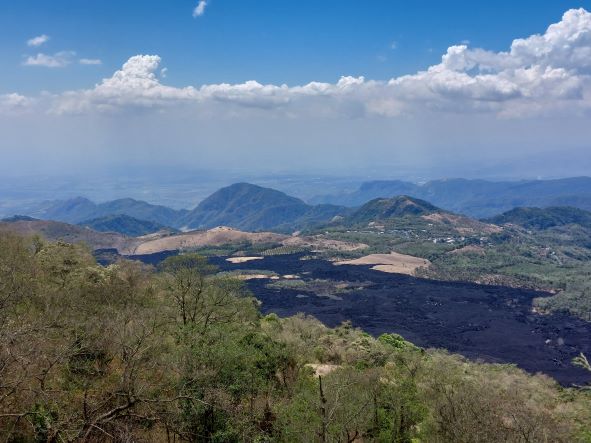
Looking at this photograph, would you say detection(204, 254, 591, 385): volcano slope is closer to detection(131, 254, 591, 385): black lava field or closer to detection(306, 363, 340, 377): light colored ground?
detection(131, 254, 591, 385): black lava field

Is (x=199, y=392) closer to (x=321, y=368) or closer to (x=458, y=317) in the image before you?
(x=321, y=368)

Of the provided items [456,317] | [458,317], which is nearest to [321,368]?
[456,317]

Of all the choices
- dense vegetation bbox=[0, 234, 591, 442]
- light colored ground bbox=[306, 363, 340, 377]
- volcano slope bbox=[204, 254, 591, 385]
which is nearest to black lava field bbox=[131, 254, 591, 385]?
volcano slope bbox=[204, 254, 591, 385]

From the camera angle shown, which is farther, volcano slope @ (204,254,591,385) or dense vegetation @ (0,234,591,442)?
volcano slope @ (204,254,591,385)

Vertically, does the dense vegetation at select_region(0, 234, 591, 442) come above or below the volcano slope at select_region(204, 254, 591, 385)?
above

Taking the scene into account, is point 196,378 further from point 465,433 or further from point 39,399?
point 465,433

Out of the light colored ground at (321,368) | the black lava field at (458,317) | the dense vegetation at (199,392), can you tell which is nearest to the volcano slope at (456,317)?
the black lava field at (458,317)

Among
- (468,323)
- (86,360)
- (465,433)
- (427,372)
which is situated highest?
(86,360)

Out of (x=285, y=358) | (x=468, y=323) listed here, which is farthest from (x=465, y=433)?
(x=468, y=323)
